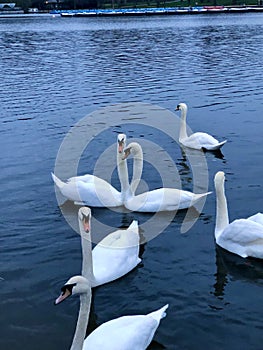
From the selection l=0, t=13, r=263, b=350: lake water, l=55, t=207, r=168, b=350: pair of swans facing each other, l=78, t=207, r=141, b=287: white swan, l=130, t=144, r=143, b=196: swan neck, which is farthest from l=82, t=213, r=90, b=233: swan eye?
l=130, t=144, r=143, b=196: swan neck

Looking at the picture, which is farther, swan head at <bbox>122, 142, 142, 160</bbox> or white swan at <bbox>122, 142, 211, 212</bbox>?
swan head at <bbox>122, 142, 142, 160</bbox>

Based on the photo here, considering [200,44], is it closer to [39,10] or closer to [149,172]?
[149,172]

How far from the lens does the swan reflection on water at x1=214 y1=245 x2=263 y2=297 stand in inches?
356

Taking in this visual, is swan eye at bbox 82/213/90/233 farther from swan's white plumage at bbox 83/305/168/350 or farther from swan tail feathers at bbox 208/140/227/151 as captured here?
swan tail feathers at bbox 208/140/227/151

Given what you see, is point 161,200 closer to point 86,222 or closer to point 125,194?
point 125,194

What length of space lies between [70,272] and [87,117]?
11343 mm

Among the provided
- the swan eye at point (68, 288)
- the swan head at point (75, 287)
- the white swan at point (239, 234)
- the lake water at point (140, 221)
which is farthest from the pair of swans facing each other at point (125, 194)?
the swan eye at point (68, 288)

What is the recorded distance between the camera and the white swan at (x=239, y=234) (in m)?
9.41

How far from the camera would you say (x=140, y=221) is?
1134 centimetres

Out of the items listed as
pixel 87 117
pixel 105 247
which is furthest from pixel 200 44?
pixel 105 247

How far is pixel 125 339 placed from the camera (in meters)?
7.05

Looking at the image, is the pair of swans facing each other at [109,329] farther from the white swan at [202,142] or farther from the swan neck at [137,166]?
the white swan at [202,142]

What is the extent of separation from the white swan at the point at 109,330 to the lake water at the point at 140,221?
434 mm

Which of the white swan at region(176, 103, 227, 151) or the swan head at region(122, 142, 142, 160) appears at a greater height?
the swan head at region(122, 142, 142, 160)
